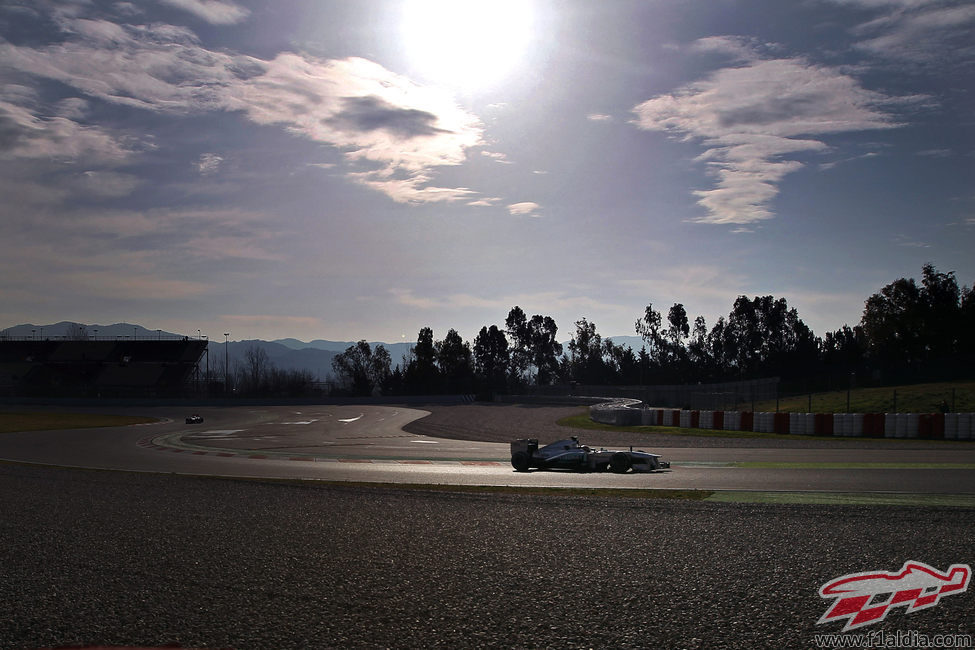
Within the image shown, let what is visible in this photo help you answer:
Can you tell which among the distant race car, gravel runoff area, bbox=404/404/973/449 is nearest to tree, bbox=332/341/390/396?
gravel runoff area, bbox=404/404/973/449

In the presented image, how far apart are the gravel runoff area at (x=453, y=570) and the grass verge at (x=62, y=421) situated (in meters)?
40.3

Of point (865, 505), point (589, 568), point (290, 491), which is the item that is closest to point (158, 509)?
point (290, 491)

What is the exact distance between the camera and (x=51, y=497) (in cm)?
1742

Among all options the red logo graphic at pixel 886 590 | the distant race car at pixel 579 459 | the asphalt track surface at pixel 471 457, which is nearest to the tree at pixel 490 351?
the asphalt track surface at pixel 471 457

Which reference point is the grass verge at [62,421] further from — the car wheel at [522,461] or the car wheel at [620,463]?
the car wheel at [620,463]

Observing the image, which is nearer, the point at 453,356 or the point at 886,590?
the point at 886,590

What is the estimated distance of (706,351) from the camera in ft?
441

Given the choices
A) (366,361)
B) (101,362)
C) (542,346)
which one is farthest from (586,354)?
(101,362)

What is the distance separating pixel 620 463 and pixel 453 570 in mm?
13243

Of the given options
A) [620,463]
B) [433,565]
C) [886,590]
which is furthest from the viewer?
[620,463]

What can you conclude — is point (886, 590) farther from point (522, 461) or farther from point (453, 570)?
point (522, 461)

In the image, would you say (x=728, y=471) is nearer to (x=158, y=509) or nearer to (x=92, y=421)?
(x=158, y=509)

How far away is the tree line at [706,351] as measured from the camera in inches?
3524

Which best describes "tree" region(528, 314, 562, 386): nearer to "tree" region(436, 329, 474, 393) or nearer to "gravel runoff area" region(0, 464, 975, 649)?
"tree" region(436, 329, 474, 393)
